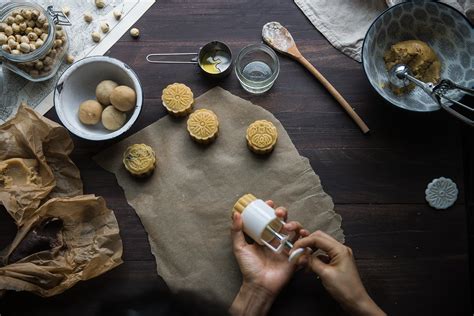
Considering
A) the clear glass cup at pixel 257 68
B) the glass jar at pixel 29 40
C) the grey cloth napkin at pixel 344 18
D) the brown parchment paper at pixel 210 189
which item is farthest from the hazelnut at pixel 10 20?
the grey cloth napkin at pixel 344 18

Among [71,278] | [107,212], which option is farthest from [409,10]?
[71,278]

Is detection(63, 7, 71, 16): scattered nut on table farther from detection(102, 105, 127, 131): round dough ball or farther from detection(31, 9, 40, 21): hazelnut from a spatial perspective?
detection(102, 105, 127, 131): round dough ball

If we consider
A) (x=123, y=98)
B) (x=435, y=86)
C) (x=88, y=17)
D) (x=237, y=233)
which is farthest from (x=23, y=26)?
(x=435, y=86)

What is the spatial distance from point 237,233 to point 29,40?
582 millimetres

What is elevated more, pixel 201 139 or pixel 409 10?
pixel 409 10

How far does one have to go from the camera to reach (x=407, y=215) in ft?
3.29

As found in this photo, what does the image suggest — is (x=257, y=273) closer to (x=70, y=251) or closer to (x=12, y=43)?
(x=70, y=251)

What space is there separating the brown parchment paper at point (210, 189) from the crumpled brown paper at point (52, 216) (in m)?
0.07

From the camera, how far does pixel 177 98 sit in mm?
1012

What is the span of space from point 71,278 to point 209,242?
0.27 metres

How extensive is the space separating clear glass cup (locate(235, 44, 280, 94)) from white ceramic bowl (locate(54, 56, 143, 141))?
0.72ft

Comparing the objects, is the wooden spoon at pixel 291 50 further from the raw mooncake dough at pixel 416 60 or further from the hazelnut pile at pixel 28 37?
the hazelnut pile at pixel 28 37

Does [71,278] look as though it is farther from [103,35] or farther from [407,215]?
[407,215]

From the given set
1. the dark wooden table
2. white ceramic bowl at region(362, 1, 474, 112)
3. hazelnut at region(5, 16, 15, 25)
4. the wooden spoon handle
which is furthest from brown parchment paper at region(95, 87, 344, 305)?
hazelnut at region(5, 16, 15, 25)
